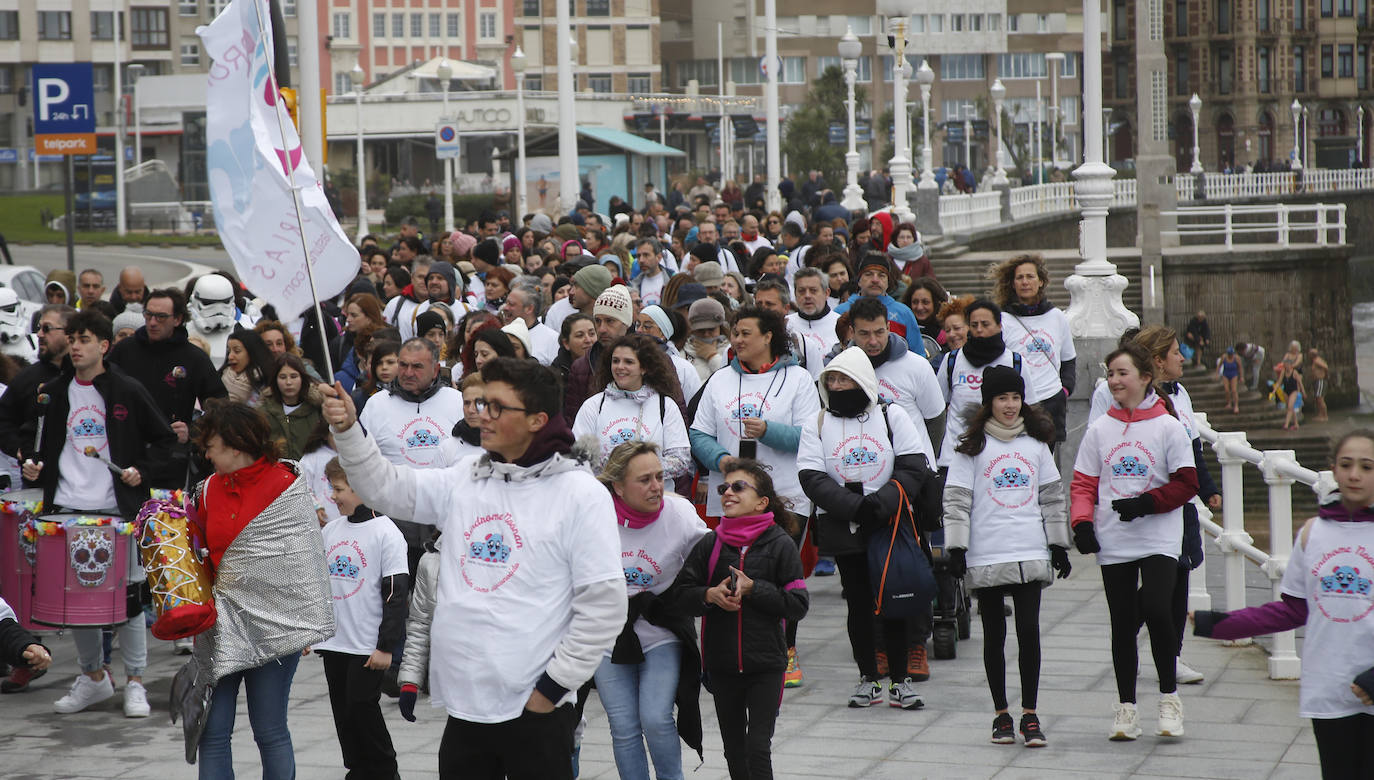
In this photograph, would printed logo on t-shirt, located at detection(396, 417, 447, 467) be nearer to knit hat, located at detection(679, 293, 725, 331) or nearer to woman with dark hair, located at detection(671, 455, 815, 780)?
woman with dark hair, located at detection(671, 455, 815, 780)

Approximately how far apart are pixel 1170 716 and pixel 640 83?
9856 cm

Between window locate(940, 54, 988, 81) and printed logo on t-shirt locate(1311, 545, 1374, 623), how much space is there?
105 metres

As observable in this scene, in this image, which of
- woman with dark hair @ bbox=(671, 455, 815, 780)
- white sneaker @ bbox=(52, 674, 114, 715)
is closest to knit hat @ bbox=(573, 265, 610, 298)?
white sneaker @ bbox=(52, 674, 114, 715)

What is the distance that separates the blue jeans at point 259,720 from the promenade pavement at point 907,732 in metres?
1.12

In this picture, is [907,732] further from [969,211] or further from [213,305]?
[969,211]

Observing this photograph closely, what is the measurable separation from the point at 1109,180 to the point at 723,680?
9.56 m

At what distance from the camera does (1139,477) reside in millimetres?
7230

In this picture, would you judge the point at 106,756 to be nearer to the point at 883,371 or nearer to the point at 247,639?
the point at 247,639

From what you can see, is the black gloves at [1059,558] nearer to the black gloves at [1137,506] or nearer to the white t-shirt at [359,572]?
the black gloves at [1137,506]

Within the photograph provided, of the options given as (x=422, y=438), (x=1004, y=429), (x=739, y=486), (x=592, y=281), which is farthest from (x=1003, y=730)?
(x=592, y=281)

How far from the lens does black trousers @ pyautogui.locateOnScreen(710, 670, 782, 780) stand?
618 centimetres

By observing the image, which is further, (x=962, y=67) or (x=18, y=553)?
(x=962, y=67)

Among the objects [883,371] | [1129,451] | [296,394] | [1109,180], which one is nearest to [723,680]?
[1129,451]

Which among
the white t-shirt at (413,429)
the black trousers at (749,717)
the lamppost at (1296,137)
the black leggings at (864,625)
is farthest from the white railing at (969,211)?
the lamppost at (1296,137)
